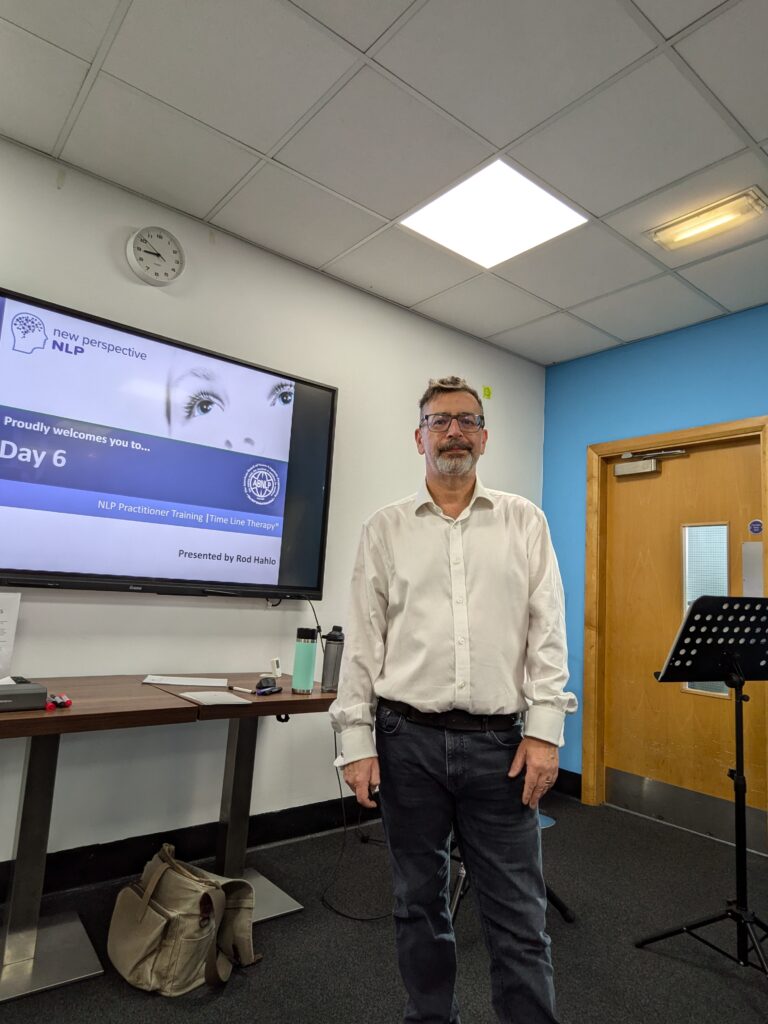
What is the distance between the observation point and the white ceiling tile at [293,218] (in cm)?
250

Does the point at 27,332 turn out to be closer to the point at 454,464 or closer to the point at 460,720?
the point at 454,464

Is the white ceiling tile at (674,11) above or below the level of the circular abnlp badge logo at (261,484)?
above

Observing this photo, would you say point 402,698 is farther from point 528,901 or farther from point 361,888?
point 361,888

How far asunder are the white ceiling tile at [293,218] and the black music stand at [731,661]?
2025mm

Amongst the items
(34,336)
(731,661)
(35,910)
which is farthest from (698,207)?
(35,910)

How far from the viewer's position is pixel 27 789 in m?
1.85

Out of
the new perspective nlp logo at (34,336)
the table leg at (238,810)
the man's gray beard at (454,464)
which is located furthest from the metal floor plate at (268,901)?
the new perspective nlp logo at (34,336)

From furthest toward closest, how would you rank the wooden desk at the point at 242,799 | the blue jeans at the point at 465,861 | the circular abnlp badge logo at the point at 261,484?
the circular abnlp badge logo at the point at 261,484
the wooden desk at the point at 242,799
the blue jeans at the point at 465,861

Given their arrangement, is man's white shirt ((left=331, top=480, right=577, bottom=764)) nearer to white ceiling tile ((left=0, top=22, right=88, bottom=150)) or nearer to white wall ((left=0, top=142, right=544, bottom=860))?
white wall ((left=0, top=142, right=544, bottom=860))

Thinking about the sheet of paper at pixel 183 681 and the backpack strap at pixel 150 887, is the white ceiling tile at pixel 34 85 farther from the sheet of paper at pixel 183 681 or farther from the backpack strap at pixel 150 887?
the backpack strap at pixel 150 887

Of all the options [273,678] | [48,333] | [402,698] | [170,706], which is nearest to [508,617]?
[402,698]

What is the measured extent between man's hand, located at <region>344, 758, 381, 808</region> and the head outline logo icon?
1.82 m

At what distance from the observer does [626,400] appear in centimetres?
377

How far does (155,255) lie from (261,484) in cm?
103
